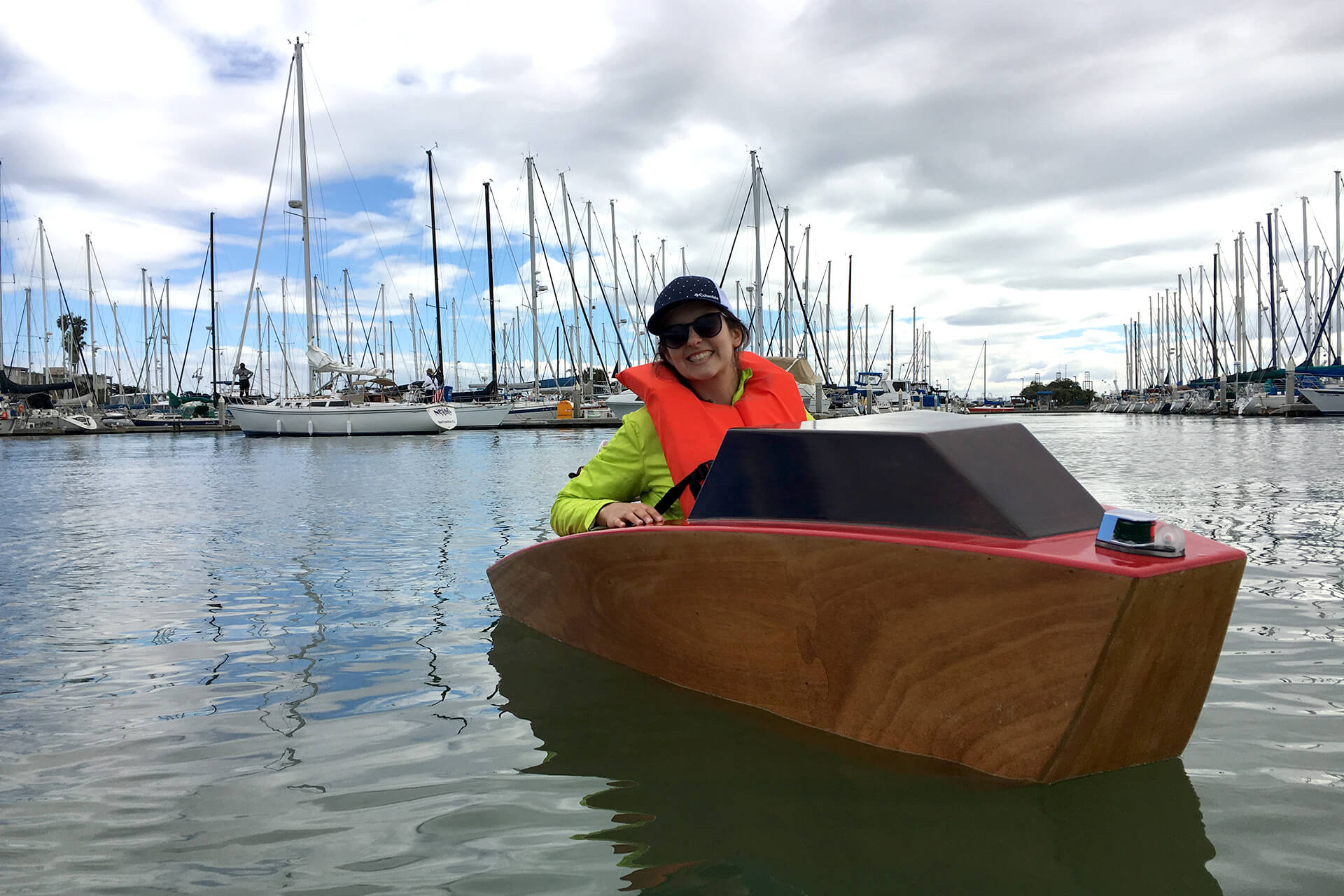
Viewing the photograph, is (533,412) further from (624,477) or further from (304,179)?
(624,477)

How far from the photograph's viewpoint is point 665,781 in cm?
292

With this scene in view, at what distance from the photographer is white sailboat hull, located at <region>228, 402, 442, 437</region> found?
38.0m

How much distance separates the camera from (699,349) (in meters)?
3.78

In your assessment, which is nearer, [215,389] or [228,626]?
[228,626]

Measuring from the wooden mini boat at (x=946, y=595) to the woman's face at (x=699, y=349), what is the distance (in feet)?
2.12

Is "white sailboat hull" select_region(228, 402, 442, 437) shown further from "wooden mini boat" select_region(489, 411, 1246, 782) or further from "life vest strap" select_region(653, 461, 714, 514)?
"wooden mini boat" select_region(489, 411, 1246, 782)

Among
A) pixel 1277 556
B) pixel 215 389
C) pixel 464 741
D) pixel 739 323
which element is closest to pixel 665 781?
pixel 464 741

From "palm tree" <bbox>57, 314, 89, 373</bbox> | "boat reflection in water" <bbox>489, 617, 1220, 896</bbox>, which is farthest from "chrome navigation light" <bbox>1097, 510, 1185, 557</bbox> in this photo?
"palm tree" <bbox>57, 314, 89, 373</bbox>

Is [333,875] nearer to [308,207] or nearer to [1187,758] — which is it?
[1187,758]

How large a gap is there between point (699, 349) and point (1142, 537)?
195cm

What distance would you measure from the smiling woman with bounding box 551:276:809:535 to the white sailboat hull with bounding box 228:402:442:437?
120 ft

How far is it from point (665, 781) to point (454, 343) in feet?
216

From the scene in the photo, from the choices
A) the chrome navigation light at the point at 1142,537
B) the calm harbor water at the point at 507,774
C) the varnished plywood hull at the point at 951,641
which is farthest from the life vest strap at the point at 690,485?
the chrome navigation light at the point at 1142,537

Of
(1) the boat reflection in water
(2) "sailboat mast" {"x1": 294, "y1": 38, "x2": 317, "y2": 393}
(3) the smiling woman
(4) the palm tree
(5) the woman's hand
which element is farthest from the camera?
(4) the palm tree
